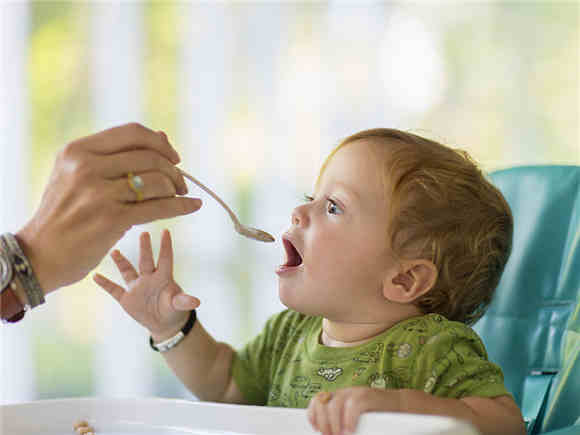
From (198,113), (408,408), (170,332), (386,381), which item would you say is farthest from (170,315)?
(198,113)

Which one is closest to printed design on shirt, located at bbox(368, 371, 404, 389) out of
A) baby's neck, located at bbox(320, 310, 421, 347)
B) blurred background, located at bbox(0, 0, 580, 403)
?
baby's neck, located at bbox(320, 310, 421, 347)

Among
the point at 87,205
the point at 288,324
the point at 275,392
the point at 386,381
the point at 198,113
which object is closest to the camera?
the point at 87,205

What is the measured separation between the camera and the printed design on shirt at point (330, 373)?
109cm

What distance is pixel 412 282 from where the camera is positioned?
1122 mm

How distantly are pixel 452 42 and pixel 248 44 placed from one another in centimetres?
100

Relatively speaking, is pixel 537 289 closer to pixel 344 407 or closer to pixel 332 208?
pixel 332 208

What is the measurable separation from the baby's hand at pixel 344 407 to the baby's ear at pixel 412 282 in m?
0.30

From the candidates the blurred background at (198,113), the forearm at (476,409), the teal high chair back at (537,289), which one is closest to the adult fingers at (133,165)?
the forearm at (476,409)

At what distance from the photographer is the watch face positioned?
917 millimetres

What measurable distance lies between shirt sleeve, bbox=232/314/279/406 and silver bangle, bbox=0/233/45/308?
1.65 ft

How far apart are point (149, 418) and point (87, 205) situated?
0.37m

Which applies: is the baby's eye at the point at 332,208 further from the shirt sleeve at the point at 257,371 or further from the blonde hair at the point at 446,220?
the shirt sleeve at the point at 257,371

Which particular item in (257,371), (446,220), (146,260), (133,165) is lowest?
(257,371)

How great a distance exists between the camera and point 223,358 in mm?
1336
